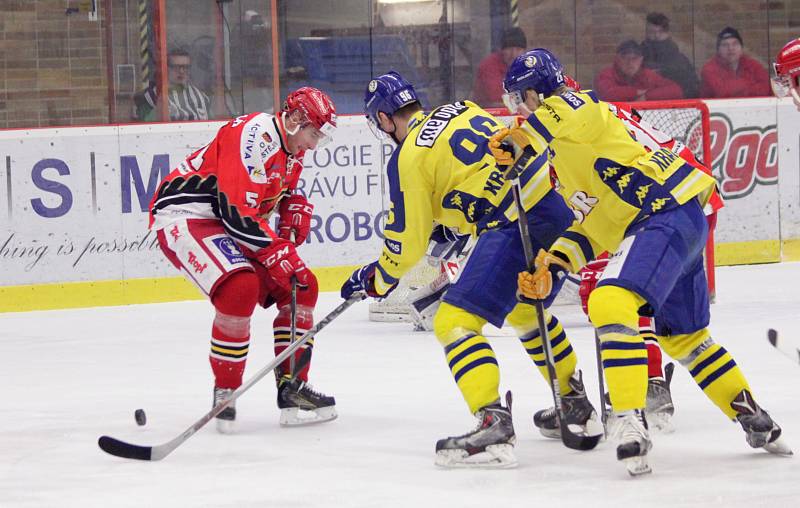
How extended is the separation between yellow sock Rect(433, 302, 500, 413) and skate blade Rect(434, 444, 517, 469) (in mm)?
112

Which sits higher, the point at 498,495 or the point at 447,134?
the point at 447,134

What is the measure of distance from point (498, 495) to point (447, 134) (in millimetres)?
990

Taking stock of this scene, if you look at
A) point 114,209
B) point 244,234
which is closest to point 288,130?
point 244,234

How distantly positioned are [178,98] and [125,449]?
452 cm

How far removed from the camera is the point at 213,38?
8.43 m

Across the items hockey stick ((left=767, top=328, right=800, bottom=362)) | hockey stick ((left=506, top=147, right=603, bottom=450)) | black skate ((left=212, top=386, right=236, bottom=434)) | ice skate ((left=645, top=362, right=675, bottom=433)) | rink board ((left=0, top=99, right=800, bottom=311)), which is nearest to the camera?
hockey stick ((left=767, top=328, right=800, bottom=362))

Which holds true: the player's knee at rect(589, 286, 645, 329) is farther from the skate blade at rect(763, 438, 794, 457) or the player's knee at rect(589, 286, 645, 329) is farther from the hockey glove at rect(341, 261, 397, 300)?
the hockey glove at rect(341, 261, 397, 300)

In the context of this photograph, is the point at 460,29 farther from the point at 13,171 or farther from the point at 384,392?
the point at 384,392

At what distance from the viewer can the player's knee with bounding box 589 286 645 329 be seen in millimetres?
3367

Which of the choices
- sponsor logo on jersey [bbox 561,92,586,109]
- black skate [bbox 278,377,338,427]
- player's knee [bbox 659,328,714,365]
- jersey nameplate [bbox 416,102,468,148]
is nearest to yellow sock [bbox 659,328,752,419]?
player's knee [bbox 659,328,714,365]

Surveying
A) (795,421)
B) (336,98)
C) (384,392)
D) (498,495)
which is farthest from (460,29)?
(498,495)

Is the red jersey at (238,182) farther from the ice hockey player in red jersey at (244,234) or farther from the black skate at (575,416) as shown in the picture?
the black skate at (575,416)

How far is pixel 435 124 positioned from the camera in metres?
3.83

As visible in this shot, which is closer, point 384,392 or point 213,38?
point 384,392
